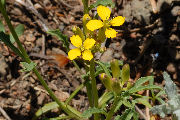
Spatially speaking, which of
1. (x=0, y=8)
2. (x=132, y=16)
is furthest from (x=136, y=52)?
(x=0, y=8)

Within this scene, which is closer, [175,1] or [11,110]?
[11,110]

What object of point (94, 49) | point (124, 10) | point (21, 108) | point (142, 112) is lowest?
point (142, 112)

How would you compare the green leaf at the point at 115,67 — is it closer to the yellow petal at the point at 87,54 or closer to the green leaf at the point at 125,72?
the green leaf at the point at 125,72

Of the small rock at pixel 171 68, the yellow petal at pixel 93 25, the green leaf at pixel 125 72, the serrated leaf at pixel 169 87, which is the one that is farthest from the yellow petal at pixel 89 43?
the small rock at pixel 171 68

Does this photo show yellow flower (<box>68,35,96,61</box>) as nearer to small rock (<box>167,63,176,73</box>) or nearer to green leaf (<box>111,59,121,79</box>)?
green leaf (<box>111,59,121,79</box>)

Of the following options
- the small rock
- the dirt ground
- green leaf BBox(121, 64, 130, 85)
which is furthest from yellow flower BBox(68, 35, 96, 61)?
the small rock

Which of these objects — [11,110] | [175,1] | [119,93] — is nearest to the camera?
[119,93]

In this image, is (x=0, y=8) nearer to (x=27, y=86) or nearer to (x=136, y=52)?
(x=27, y=86)
